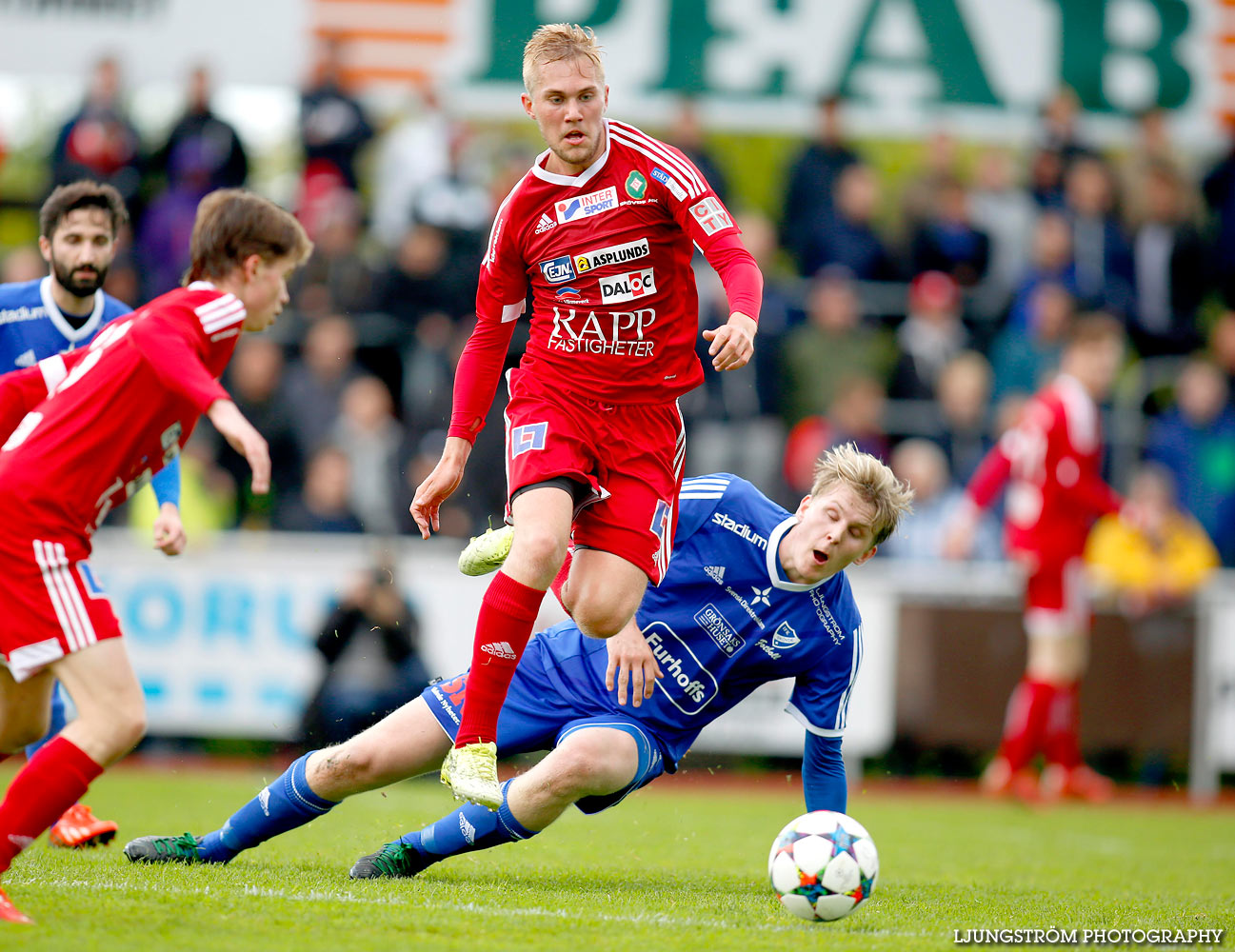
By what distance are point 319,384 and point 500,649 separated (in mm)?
6755

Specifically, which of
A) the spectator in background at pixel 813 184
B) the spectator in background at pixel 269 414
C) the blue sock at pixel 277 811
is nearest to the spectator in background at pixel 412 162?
the spectator in background at pixel 269 414

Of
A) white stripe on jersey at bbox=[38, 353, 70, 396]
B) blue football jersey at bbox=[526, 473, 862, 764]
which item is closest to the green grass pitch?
blue football jersey at bbox=[526, 473, 862, 764]

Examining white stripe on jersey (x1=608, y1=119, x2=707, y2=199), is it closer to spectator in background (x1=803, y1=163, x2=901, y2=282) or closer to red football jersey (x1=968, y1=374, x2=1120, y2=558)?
red football jersey (x1=968, y1=374, x2=1120, y2=558)

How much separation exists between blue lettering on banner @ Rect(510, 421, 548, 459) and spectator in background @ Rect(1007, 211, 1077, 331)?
8.56 metres

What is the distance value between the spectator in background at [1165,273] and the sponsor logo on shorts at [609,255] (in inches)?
361

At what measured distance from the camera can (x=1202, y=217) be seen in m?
14.0

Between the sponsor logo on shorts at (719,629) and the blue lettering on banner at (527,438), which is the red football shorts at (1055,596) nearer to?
the sponsor logo on shorts at (719,629)

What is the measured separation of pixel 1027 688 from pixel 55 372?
23.4 ft

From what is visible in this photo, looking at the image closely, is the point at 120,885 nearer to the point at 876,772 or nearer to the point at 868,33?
the point at 876,772

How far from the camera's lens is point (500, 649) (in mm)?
5016

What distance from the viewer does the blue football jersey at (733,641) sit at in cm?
526

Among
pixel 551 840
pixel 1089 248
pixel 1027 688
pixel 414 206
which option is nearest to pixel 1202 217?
pixel 1089 248

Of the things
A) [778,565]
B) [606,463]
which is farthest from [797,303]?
[778,565]

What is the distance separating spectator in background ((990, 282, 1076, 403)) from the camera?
12453 mm
